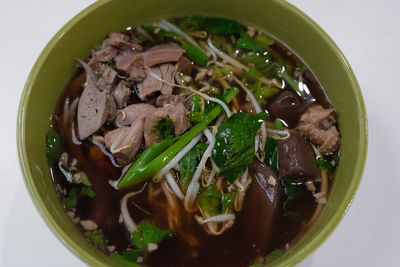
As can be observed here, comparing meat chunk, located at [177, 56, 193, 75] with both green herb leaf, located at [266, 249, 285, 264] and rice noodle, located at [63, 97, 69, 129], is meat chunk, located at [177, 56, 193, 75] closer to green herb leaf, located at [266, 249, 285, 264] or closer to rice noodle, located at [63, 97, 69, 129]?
rice noodle, located at [63, 97, 69, 129]

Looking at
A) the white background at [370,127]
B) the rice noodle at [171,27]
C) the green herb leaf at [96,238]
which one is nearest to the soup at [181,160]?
the green herb leaf at [96,238]

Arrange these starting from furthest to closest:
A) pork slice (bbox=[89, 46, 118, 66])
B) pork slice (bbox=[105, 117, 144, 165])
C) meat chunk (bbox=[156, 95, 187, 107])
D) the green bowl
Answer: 1. pork slice (bbox=[89, 46, 118, 66])
2. meat chunk (bbox=[156, 95, 187, 107])
3. pork slice (bbox=[105, 117, 144, 165])
4. the green bowl

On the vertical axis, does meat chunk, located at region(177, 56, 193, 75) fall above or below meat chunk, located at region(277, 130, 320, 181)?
above

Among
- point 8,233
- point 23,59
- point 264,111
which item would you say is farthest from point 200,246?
point 23,59

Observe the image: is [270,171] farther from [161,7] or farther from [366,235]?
[161,7]

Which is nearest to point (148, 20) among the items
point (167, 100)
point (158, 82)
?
point (158, 82)

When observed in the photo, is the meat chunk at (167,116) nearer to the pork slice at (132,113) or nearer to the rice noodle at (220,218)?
the pork slice at (132,113)

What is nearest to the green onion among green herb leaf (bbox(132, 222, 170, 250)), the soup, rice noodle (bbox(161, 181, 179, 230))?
the soup
